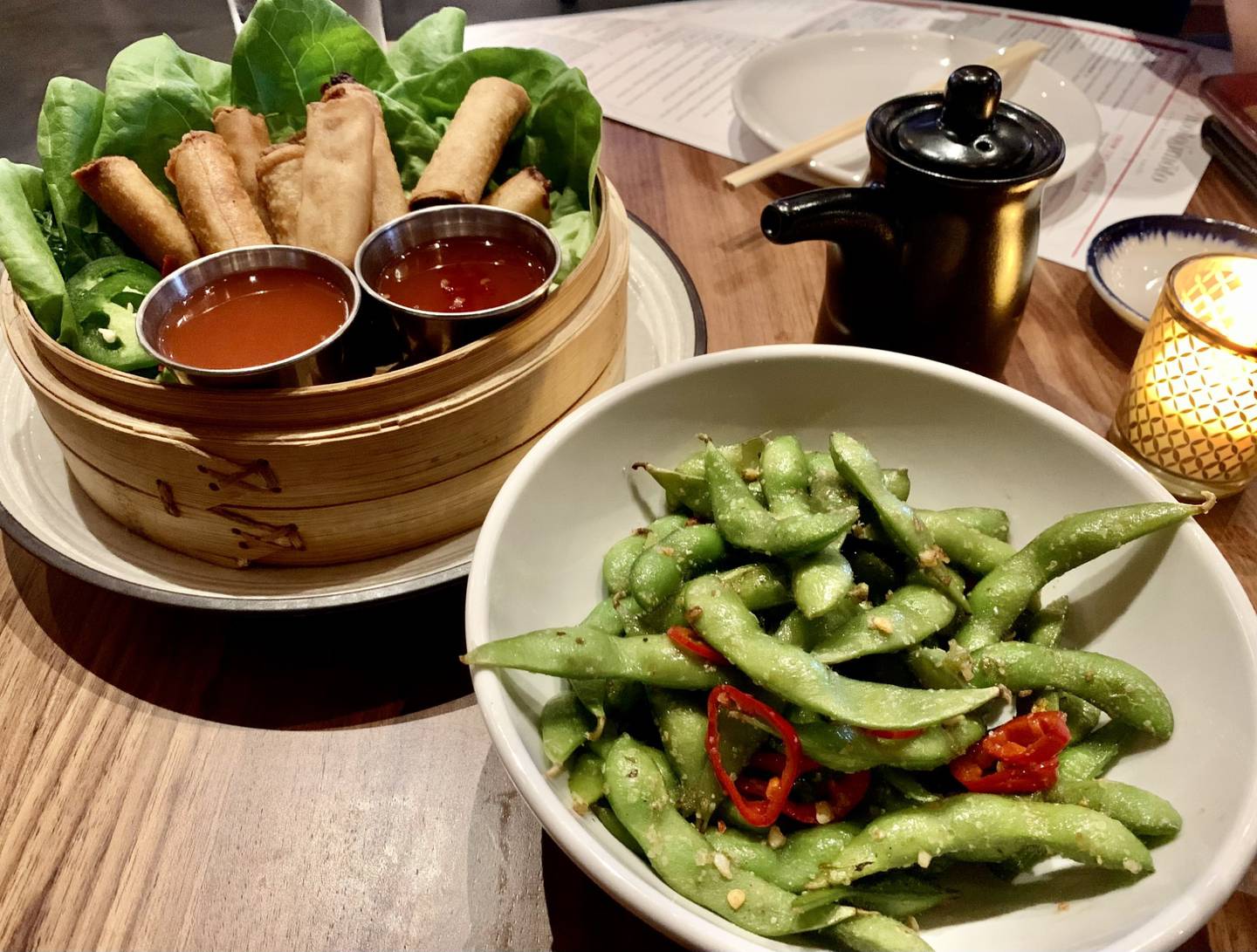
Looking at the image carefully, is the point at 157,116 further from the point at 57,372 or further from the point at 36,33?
the point at 36,33

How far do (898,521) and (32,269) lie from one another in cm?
184

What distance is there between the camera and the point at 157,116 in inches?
90.1

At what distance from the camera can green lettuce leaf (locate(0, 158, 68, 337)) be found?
5.97 feet

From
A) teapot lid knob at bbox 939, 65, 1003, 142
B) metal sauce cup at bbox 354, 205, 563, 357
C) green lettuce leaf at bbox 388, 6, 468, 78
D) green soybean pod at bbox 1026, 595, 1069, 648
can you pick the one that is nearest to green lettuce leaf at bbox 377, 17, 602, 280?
green lettuce leaf at bbox 388, 6, 468, 78

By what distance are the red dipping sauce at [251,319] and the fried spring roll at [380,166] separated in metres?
0.37

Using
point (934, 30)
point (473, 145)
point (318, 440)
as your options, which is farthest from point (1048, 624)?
point (934, 30)

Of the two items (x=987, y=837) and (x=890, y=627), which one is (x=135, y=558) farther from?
(x=987, y=837)

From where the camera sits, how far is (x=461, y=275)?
6.60 feet

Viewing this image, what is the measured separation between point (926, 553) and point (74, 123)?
2.32 metres

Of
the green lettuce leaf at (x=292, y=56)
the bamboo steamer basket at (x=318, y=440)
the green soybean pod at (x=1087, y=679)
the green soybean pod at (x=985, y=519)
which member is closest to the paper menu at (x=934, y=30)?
the green lettuce leaf at (x=292, y=56)

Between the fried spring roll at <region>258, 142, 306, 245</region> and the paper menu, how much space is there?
1.42m

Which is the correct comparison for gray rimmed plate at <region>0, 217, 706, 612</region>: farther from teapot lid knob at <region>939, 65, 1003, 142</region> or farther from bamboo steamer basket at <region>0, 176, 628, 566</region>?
teapot lid knob at <region>939, 65, 1003, 142</region>

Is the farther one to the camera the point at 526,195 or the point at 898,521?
the point at 526,195

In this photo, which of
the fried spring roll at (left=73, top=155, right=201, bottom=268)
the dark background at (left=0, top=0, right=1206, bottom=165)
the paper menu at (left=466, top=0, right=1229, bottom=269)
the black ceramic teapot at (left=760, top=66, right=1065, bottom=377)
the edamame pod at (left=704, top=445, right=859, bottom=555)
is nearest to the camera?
the edamame pod at (left=704, top=445, right=859, bottom=555)
